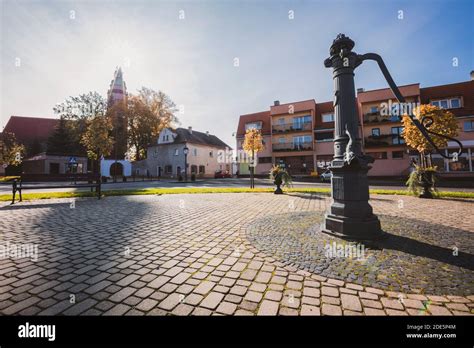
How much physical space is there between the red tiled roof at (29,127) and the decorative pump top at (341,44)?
65004 mm

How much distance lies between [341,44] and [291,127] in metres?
31.0

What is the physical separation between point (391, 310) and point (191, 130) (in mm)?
43801

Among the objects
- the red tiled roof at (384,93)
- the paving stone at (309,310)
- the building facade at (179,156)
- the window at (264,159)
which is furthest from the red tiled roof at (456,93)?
the paving stone at (309,310)

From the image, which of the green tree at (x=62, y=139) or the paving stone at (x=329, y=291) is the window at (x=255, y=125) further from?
the paving stone at (x=329, y=291)

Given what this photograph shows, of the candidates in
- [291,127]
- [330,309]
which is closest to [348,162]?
[330,309]

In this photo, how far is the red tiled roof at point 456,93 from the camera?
24.4m

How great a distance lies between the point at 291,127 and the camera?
34312 millimetres

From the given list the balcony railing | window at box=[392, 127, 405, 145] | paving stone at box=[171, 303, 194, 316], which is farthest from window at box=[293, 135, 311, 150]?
paving stone at box=[171, 303, 194, 316]

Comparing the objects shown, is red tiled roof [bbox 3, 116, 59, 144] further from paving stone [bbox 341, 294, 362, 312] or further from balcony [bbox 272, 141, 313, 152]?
paving stone [bbox 341, 294, 362, 312]

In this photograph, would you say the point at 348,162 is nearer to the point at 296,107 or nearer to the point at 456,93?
the point at 296,107

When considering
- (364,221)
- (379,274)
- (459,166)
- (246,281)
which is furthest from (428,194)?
(459,166)

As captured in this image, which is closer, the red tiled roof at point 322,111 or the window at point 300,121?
the red tiled roof at point 322,111

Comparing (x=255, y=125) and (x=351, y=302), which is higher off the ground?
(x=255, y=125)
